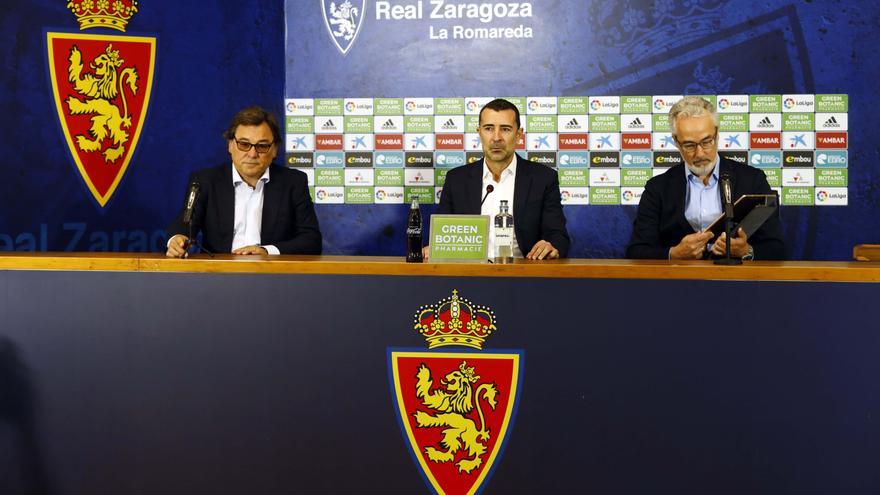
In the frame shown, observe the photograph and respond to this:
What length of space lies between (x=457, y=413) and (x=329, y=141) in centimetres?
221

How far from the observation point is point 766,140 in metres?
3.65

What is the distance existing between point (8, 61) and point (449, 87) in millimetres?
2117

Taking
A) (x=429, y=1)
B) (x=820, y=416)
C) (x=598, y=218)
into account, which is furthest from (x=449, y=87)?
(x=820, y=416)

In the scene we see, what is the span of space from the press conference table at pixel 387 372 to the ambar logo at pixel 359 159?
1725mm

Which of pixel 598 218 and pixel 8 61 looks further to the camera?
pixel 598 218

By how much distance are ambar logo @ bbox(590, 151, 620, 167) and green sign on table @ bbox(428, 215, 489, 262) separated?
178 cm

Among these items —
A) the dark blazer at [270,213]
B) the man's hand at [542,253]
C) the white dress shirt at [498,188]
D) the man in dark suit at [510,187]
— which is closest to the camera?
the man's hand at [542,253]

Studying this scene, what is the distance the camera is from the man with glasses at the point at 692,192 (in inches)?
110

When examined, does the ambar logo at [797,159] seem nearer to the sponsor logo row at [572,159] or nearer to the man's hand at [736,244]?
the sponsor logo row at [572,159]

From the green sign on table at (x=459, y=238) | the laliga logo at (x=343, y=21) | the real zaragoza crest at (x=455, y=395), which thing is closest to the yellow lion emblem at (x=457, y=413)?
the real zaragoza crest at (x=455, y=395)

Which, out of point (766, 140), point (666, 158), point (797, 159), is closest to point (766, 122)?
point (766, 140)

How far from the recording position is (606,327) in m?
1.97

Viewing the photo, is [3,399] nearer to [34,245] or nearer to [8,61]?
[34,245]

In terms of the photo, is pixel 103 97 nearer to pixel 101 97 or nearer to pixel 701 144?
pixel 101 97
